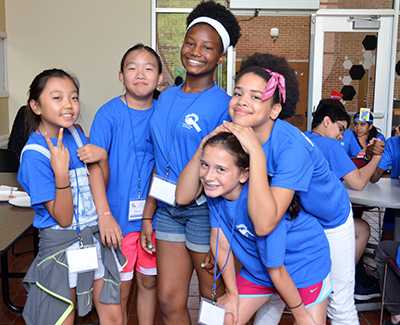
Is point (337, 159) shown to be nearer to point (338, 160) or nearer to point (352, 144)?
point (338, 160)

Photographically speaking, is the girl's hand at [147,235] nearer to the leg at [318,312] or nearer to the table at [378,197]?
the leg at [318,312]

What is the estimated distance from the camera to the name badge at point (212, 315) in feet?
5.16

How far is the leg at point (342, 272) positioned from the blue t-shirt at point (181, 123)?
58 cm

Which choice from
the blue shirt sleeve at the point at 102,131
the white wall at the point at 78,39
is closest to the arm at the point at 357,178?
the blue shirt sleeve at the point at 102,131

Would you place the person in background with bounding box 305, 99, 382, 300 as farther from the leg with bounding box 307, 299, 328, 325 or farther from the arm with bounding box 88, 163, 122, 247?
the arm with bounding box 88, 163, 122, 247

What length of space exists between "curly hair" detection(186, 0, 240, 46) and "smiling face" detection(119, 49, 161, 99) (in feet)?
0.75

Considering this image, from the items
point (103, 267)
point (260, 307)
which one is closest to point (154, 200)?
point (103, 267)

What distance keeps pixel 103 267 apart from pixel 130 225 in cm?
21

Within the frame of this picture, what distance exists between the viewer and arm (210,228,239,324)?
5.36 ft

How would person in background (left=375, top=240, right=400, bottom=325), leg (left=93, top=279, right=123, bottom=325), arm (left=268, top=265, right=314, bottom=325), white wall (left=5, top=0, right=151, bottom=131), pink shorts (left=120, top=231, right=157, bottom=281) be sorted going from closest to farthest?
arm (left=268, top=265, right=314, bottom=325) → leg (left=93, top=279, right=123, bottom=325) → pink shorts (left=120, top=231, right=157, bottom=281) → person in background (left=375, top=240, right=400, bottom=325) → white wall (left=5, top=0, right=151, bottom=131)

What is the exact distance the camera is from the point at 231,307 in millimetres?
1633

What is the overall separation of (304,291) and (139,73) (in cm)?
103

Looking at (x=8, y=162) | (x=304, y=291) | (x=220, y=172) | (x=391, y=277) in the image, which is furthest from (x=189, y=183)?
(x=8, y=162)

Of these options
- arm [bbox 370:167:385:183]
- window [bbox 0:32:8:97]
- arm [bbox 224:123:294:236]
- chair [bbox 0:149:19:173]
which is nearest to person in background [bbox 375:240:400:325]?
arm [bbox 370:167:385:183]
